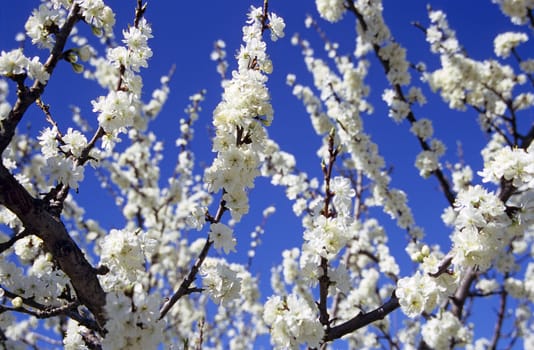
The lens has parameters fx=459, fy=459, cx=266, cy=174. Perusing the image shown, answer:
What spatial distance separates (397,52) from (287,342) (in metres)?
4.83

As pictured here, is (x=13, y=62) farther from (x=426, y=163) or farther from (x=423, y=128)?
(x=423, y=128)

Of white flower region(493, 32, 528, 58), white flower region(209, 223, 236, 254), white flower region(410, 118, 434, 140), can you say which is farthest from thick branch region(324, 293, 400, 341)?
white flower region(493, 32, 528, 58)

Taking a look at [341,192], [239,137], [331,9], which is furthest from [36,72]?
[331,9]

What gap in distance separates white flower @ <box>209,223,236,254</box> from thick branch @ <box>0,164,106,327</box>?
0.59 meters

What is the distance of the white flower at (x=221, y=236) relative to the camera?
233 cm

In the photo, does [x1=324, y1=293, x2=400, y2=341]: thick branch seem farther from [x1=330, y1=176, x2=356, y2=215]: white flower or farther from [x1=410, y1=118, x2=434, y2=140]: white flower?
[x1=410, y1=118, x2=434, y2=140]: white flower

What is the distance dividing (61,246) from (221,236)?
2.48 feet

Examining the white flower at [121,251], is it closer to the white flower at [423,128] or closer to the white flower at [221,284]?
the white flower at [221,284]

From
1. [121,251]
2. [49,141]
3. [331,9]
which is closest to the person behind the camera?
[121,251]

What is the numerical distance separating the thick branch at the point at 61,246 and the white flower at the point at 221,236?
0.59 metres

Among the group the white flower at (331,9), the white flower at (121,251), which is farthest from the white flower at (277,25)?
the white flower at (331,9)

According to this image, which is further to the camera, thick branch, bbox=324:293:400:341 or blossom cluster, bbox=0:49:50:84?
thick branch, bbox=324:293:400:341

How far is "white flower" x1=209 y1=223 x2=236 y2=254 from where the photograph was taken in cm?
233

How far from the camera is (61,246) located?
1969mm
